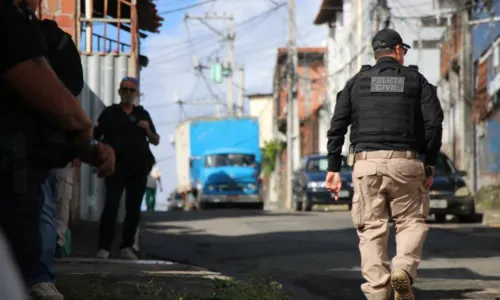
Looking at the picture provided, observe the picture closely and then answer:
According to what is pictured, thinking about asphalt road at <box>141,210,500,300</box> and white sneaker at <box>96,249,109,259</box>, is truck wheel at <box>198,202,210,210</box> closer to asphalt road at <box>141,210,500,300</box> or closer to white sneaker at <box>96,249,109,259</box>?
asphalt road at <box>141,210,500,300</box>

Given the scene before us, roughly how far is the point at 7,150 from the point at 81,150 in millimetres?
459

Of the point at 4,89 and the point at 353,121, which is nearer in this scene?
the point at 4,89

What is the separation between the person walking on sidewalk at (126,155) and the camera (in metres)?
11.2

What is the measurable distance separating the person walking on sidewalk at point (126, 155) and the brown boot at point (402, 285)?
14.2ft

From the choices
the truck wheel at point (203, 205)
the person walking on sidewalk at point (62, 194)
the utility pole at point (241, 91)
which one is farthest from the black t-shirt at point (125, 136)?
the utility pole at point (241, 91)

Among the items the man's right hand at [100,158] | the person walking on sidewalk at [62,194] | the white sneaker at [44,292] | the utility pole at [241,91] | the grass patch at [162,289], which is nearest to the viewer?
the man's right hand at [100,158]

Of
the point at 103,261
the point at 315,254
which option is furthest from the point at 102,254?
the point at 315,254

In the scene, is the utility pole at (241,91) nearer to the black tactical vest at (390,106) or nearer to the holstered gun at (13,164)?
the black tactical vest at (390,106)

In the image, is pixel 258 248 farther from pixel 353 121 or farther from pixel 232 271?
pixel 353 121

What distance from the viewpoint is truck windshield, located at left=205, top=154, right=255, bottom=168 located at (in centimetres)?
4103

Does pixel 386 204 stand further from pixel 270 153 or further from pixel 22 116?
pixel 270 153

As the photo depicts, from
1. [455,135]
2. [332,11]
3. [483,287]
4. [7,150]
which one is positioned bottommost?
[483,287]

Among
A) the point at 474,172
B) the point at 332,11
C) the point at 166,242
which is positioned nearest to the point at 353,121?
the point at 166,242

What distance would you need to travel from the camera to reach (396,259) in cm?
766
